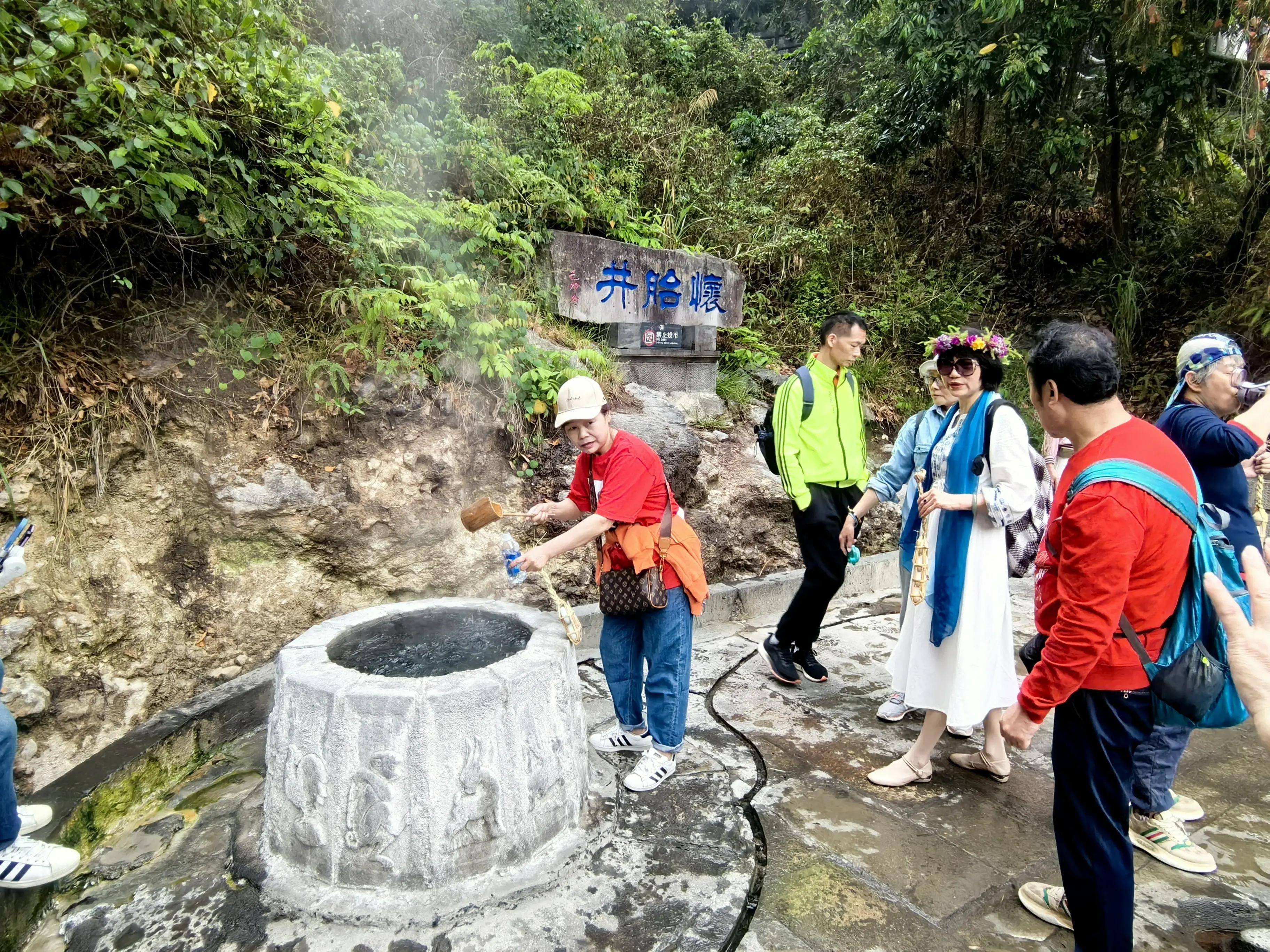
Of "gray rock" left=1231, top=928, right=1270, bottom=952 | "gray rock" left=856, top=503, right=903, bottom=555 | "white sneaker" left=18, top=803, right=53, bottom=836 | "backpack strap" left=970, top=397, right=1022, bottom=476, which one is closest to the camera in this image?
"gray rock" left=1231, top=928, right=1270, bottom=952

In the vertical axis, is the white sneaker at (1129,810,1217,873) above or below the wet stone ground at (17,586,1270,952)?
above

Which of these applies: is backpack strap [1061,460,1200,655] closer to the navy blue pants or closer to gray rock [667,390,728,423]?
the navy blue pants

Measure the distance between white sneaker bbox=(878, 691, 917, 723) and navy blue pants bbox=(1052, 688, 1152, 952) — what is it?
1836mm

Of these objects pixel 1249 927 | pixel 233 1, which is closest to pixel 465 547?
pixel 233 1

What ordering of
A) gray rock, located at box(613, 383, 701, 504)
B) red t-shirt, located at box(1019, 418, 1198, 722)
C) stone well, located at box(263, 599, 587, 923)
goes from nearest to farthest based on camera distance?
red t-shirt, located at box(1019, 418, 1198, 722) < stone well, located at box(263, 599, 587, 923) < gray rock, located at box(613, 383, 701, 504)

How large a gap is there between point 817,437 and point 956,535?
1.30 meters

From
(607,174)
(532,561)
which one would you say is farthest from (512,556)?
(607,174)

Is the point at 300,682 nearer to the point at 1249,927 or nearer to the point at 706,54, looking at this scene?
the point at 1249,927

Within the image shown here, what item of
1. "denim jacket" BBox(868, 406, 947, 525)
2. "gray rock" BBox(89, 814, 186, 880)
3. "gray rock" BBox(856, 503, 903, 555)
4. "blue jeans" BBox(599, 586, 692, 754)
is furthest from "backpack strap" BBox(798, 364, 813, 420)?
"gray rock" BBox(89, 814, 186, 880)

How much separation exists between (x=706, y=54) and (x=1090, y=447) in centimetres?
1300

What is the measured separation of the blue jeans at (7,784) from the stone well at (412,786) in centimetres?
81

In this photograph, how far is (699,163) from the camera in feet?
31.7

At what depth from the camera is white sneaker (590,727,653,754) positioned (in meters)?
3.62

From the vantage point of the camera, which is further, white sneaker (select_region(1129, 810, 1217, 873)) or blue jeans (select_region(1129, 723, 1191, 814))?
blue jeans (select_region(1129, 723, 1191, 814))
